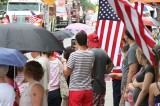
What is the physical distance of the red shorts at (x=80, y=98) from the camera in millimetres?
8570

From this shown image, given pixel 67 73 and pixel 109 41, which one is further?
pixel 109 41

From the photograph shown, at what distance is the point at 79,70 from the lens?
8.57m

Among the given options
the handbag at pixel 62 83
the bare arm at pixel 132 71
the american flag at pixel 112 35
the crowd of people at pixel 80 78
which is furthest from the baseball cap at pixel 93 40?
the bare arm at pixel 132 71

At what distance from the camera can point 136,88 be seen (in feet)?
22.0

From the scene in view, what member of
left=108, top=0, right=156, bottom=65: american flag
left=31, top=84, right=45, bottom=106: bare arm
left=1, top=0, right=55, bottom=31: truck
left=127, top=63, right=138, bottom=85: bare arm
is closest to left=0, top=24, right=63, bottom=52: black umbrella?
left=31, top=84, right=45, bottom=106: bare arm

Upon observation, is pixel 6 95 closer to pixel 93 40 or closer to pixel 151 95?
pixel 151 95

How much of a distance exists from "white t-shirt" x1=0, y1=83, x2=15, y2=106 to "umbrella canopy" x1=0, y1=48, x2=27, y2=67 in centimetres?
26

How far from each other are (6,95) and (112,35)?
172 inches

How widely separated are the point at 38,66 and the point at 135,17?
1.76 meters

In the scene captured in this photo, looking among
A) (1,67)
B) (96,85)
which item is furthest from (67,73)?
(1,67)

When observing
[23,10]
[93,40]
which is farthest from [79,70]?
[23,10]

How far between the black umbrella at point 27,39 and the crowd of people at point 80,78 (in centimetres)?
21

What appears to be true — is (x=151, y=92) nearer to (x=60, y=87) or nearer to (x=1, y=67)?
(x=1, y=67)

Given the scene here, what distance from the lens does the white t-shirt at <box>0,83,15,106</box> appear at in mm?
5992
